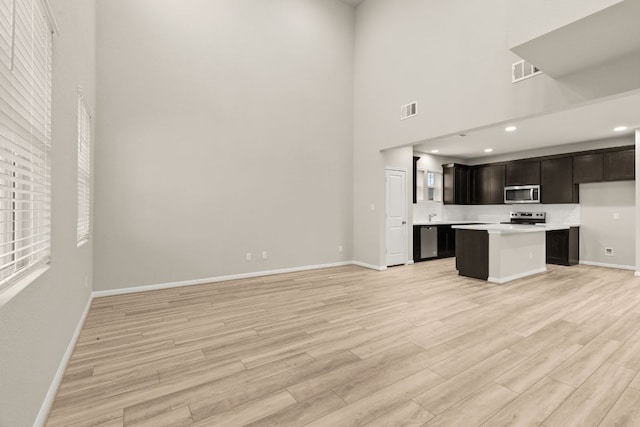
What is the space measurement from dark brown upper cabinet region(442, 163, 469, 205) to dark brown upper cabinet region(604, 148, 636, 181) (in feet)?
9.81

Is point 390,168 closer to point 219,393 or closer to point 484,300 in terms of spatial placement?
point 484,300

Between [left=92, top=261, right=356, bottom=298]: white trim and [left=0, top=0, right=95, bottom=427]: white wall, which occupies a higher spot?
[left=0, top=0, right=95, bottom=427]: white wall

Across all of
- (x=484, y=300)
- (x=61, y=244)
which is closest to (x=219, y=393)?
(x=61, y=244)

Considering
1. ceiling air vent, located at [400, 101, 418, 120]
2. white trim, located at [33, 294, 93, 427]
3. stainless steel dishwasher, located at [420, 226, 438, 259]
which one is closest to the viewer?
white trim, located at [33, 294, 93, 427]

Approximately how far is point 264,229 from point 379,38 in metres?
4.47

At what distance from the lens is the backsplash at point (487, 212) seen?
737cm

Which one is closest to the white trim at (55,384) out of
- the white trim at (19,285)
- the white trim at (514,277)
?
the white trim at (19,285)

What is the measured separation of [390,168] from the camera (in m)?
6.59

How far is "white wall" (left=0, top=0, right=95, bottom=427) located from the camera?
1.36m

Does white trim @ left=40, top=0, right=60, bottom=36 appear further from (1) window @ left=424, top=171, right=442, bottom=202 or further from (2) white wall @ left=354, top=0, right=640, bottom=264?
(1) window @ left=424, top=171, right=442, bottom=202

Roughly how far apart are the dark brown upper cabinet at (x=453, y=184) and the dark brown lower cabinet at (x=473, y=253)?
3025mm

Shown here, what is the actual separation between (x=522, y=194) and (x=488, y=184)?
3.04 feet

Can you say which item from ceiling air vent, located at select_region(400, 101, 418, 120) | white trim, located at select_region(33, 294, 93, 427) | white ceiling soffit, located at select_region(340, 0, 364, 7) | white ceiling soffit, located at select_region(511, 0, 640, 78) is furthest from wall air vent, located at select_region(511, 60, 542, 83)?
white trim, located at select_region(33, 294, 93, 427)

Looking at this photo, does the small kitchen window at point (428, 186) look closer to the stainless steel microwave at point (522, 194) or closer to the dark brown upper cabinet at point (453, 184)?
the dark brown upper cabinet at point (453, 184)
